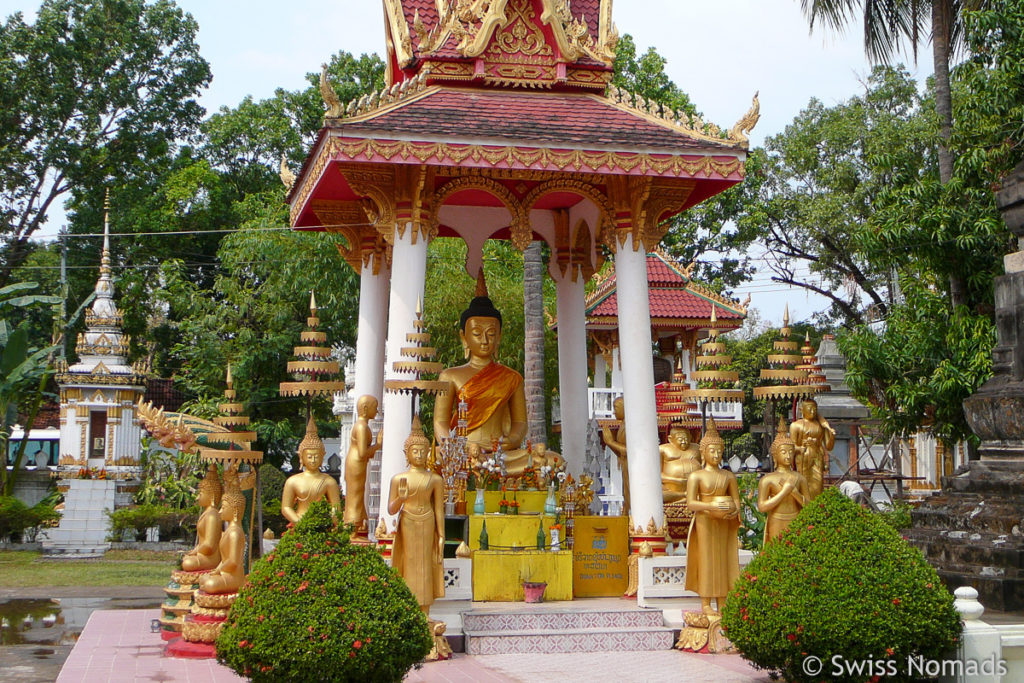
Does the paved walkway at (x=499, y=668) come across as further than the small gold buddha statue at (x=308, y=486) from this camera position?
No

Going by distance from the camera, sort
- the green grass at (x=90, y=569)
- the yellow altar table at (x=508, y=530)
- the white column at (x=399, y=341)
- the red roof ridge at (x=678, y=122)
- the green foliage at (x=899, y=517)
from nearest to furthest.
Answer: the white column at (x=399, y=341)
the yellow altar table at (x=508, y=530)
the red roof ridge at (x=678, y=122)
the green foliage at (x=899, y=517)
the green grass at (x=90, y=569)

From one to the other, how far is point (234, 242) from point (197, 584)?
17521 mm

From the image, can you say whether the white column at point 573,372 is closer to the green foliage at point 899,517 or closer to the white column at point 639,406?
the white column at point 639,406

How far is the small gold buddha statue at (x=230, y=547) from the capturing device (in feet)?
33.0

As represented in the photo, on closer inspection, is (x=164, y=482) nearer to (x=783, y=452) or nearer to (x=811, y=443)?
(x=811, y=443)

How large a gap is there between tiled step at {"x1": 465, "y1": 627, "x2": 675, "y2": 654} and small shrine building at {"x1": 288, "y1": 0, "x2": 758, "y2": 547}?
106 cm

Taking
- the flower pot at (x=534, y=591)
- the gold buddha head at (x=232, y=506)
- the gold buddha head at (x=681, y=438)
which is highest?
the gold buddha head at (x=681, y=438)

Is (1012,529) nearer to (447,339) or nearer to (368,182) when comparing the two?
(368,182)

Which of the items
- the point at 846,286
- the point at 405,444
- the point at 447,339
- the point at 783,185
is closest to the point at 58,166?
the point at 447,339

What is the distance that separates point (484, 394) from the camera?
1256cm

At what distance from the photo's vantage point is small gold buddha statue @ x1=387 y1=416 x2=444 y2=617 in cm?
952

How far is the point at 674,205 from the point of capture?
1173cm

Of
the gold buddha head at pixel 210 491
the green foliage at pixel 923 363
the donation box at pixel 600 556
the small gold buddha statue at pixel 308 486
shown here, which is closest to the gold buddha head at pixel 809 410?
the donation box at pixel 600 556

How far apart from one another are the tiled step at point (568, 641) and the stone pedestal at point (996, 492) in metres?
4.80
